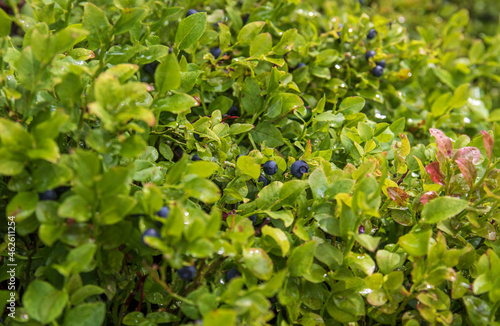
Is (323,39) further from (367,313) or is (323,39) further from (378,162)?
(367,313)

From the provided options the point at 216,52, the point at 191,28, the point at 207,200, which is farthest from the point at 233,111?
the point at 207,200

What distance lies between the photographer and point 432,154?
4.31 ft

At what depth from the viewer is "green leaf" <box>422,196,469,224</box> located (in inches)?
39.5

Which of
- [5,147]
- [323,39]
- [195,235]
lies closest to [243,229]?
[195,235]

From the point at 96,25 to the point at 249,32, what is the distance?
0.53 metres

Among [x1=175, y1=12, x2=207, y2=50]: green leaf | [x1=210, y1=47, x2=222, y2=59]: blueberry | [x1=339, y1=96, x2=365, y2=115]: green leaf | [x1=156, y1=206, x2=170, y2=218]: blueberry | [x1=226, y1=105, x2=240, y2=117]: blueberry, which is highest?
[x1=175, y1=12, x2=207, y2=50]: green leaf

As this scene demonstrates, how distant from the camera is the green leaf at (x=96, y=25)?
3.42ft

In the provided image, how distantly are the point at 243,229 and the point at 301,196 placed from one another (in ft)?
0.75

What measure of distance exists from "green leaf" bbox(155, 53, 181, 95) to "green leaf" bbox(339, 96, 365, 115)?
697 millimetres

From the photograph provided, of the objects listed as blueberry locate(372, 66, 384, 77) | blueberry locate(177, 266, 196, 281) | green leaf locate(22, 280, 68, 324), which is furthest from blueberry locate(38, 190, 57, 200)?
blueberry locate(372, 66, 384, 77)

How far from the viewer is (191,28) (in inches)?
49.2

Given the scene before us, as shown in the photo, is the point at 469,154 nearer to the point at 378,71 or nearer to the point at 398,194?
the point at 398,194

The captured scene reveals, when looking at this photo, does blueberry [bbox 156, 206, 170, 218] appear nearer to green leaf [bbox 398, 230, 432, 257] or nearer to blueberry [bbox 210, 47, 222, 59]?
green leaf [bbox 398, 230, 432, 257]

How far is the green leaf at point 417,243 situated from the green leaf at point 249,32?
826 mm
